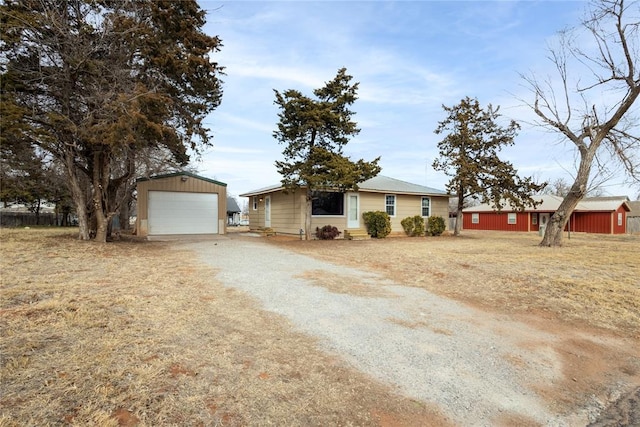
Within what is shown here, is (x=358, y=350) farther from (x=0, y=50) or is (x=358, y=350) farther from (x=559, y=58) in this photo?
(x=559, y=58)

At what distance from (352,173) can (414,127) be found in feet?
35.0

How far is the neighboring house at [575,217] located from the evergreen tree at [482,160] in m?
9.70

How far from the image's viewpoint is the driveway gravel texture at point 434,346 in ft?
8.57

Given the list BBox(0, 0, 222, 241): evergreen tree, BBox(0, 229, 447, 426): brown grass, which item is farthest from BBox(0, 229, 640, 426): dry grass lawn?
BBox(0, 0, 222, 241): evergreen tree

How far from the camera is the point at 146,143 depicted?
10.9 meters

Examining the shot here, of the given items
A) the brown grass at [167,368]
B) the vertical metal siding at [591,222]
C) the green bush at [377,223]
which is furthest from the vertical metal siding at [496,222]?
the brown grass at [167,368]

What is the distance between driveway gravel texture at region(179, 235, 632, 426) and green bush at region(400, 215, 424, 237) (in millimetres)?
12107

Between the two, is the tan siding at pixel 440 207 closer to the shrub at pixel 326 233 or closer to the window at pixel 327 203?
the window at pixel 327 203

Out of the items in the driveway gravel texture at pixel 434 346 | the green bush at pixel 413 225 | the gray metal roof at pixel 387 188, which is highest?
the gray metal roof at pixel 387 188

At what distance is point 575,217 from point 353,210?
76.9 feet

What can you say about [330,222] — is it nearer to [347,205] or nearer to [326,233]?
[326,233]

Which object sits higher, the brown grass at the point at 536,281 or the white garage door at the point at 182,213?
the white garage door at the point at 182,213

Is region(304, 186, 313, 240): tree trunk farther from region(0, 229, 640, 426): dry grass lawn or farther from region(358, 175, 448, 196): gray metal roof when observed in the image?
region(0, 229, 640, 426): dry grass lawn

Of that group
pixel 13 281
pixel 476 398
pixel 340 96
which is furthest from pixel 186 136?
pixel 476 398
